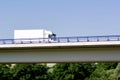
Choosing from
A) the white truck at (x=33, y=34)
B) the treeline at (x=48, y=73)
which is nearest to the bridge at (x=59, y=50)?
the white truck at (x=33, y=34)

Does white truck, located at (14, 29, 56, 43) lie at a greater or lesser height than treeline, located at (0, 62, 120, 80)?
greater

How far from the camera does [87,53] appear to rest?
40.2m

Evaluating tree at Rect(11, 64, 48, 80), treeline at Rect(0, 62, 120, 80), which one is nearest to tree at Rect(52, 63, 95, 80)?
treeline at Rect(0, 62, 120, 80)

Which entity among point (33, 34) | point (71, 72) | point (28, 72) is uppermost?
point (33, 34)

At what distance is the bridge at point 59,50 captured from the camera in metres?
39.3

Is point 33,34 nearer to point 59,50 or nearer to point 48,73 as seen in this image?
point 59,50

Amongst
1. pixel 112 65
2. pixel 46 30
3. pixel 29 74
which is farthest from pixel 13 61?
pixel 112 65

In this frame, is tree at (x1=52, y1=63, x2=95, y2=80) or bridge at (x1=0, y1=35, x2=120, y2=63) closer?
bridge at (x1=0, y1=35, x2=120, y2=63)

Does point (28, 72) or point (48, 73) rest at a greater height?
point (28, 72)

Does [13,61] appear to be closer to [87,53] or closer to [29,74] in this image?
[87,53]

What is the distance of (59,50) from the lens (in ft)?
135

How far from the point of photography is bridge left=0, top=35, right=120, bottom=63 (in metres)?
39.3

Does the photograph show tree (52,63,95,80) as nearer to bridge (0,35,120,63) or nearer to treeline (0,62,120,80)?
treeline (0,62,120,80)

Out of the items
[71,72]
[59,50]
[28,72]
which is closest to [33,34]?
[59,50]
